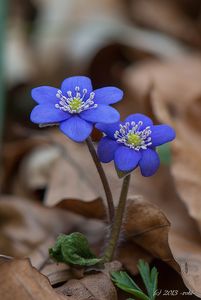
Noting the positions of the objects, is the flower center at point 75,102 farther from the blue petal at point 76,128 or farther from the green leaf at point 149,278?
the green leaf at point 149,278

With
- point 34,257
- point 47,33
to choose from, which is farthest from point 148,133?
point 47,33

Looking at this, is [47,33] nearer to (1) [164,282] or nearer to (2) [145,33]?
(2) [145,33]

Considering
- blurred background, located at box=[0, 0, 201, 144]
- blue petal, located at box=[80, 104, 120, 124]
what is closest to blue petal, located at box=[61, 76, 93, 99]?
blue petal, located at box=[80, 104, 120, 124]

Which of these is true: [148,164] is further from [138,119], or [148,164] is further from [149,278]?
[149,278]

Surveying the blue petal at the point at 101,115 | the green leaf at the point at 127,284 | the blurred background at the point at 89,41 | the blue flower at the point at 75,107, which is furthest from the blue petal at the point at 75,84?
the blurred background at the point at 89,41

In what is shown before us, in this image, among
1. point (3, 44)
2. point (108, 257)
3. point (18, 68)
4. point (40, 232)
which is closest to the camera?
point (108, 257)
